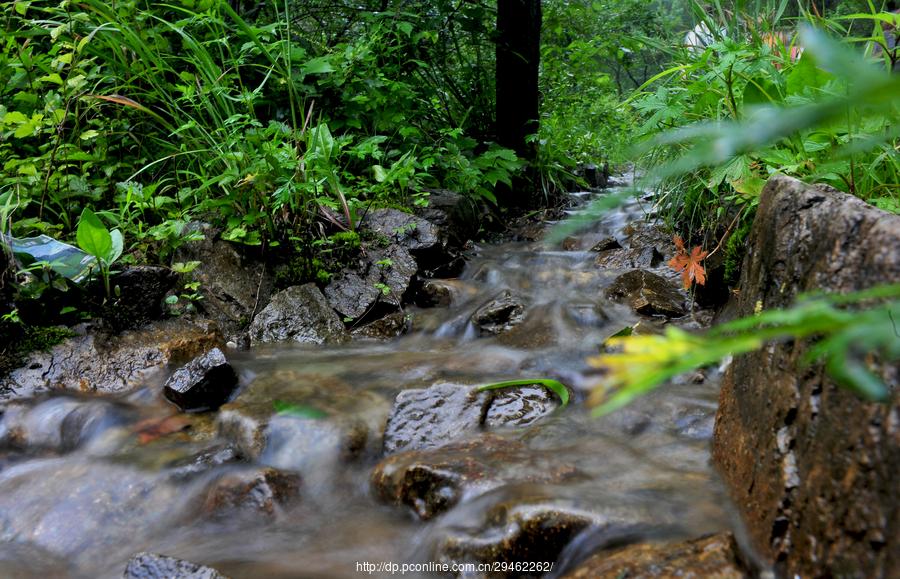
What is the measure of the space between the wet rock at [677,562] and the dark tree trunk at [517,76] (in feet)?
16.2

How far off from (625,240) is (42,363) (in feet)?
13.6

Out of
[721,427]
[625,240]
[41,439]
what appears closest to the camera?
[721,427]

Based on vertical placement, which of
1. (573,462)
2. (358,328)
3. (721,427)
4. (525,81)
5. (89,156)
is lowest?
(358,328)

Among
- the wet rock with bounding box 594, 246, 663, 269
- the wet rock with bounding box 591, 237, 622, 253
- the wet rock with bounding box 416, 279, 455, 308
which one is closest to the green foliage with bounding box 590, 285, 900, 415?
the wet rock with bounding box 416, 279, 455, 308

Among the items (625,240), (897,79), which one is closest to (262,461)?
(897,79)

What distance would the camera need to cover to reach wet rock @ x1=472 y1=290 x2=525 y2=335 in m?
3.59

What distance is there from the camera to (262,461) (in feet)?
7.50

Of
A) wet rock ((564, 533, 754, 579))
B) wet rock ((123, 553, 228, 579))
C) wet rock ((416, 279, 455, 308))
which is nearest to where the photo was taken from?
wet rock ((564, 533, 754, 579))

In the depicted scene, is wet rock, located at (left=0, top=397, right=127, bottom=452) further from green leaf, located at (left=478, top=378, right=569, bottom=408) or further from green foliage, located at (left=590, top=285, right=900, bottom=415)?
green foliage, located at (left=590, top=285, right=900, bottom=415)

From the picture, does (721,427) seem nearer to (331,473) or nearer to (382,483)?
(382,483)

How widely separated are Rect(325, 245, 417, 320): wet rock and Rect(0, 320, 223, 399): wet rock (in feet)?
2.65

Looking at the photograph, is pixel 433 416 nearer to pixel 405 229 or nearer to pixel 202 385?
pixel 202 385

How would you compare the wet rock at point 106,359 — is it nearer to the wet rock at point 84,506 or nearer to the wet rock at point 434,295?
the wet rock at point 84,506

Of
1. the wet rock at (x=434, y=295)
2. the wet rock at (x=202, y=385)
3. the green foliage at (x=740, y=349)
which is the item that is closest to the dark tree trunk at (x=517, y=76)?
the wet rock at (x=434, y=295)
